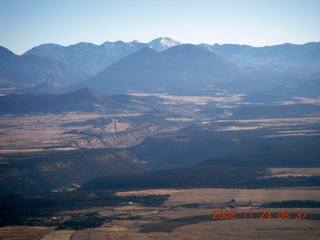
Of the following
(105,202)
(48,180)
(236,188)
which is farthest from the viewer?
(48,180)

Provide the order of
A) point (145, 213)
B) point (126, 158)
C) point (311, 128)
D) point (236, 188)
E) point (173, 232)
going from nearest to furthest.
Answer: point (173, 232) → point (145, 213) → point (236, 188) → point (126, 158) → point (311, 128)

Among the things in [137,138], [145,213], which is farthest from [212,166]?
[137,138]

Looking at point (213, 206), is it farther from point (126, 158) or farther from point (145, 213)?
point (126, 158)

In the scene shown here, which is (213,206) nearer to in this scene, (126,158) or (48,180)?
(48,180)

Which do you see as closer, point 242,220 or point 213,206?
point 242,220

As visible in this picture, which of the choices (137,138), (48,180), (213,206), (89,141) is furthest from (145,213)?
(137,138)
